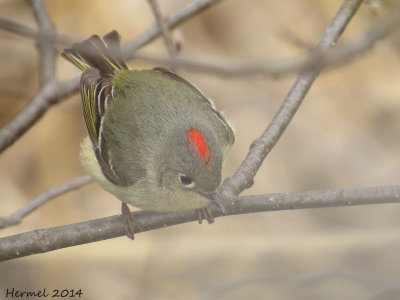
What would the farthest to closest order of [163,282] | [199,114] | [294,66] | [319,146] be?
[319,146]
[163,282]
[199,114]
[294,66]

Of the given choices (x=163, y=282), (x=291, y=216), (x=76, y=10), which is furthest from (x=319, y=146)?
(x=76, y=10)

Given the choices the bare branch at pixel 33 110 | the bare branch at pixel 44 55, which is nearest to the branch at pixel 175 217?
the bare branch at pixel 33 110

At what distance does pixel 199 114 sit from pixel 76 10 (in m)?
2.14

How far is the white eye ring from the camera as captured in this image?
2.48 metres

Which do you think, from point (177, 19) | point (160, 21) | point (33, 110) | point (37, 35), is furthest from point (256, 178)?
point (37, 35)

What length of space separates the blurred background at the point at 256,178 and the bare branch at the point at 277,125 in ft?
3.18

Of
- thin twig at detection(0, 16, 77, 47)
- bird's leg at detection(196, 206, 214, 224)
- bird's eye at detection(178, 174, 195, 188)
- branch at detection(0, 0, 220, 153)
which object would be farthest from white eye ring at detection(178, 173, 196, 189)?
thin twig at detection(0, 16, 77, 47)

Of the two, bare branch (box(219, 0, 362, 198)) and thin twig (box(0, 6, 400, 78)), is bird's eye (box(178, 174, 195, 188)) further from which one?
thin twig (box(0, 6, 400, 78))

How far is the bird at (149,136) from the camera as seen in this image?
2486 millimetres

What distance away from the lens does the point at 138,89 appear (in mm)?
2857

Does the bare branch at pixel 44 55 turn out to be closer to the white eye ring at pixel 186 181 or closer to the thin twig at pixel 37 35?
the white eye ring at pixel 186 181

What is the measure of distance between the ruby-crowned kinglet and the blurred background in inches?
29.3

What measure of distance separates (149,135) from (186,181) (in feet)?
0.99

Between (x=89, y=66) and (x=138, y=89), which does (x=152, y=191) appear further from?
(x=89, y=66)
